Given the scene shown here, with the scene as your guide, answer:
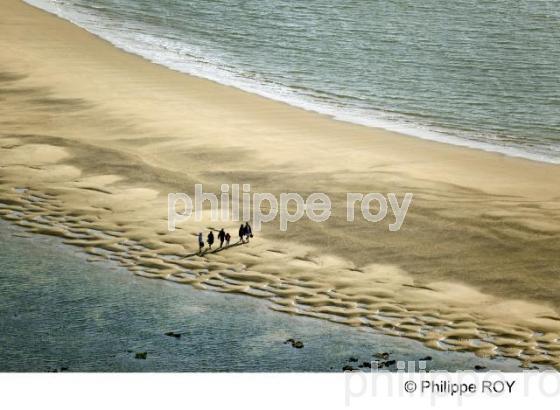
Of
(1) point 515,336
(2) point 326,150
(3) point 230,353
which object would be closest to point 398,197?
(2) point 326,150

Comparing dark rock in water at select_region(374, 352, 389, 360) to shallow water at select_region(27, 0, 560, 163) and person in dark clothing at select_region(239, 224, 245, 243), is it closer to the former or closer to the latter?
person in dark clothing at select_region(239, 224, 245, 243)

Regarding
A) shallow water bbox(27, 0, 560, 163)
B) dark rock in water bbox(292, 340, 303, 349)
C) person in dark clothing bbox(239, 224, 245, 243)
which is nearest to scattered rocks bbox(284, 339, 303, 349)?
dark rock in water bbox(292, 340, 303, 349)

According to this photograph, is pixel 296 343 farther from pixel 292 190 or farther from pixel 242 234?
pixel 292 190

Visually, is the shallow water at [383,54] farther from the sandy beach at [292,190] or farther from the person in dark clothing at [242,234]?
the person in dark clothing at [242,234]

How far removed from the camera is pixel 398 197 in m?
16.4

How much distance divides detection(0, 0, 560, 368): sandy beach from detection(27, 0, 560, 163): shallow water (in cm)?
125

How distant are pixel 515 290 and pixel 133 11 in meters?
17.2

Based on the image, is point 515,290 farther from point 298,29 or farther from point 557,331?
point 298,29

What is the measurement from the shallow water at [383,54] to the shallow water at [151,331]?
7592 millimetres

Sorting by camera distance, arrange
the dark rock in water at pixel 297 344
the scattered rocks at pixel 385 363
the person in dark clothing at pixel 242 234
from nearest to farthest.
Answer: the scattered rocks at pixel 385 363 < the dark rock in water at pixel 297 344 < the person in dark clothing at pixel 242 234

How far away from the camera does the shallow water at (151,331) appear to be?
467 inches

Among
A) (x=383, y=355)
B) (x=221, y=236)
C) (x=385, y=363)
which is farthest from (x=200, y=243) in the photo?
(x=385, y=363)

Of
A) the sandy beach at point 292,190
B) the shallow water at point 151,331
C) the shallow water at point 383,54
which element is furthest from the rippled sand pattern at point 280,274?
the shallow water at point 383,54

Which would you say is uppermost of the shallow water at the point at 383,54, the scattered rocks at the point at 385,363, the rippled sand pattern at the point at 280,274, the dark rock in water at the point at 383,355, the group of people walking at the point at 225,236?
the shallow water at the point at 383,54
